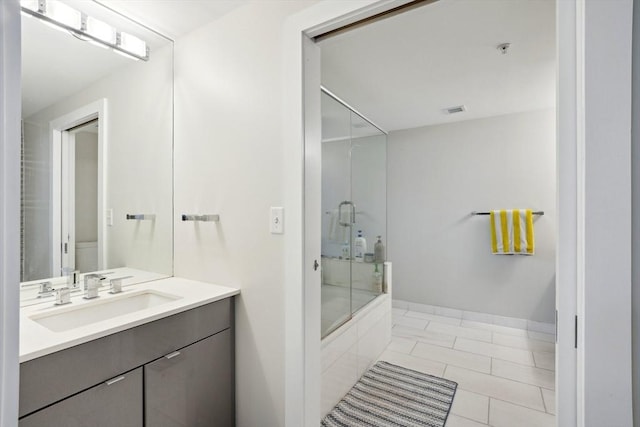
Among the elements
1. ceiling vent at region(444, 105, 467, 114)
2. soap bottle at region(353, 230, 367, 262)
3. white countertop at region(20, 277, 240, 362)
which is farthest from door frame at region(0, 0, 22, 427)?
ceiling vent at region(444, 105, 467, 114)

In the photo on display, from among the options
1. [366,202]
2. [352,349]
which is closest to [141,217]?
[352,349]

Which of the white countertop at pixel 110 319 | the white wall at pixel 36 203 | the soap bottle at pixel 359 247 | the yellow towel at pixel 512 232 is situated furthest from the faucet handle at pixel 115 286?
the yellow towel at pixel 512 232

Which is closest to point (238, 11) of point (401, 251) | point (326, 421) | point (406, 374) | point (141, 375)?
point (141, 375)

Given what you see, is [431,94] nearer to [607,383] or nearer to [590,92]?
[590,92]

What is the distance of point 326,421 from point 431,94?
2620 mm

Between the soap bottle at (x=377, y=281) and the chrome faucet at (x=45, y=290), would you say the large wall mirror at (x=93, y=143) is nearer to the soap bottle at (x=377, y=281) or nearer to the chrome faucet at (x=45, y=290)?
the chrome faucet at (x=45, y=290)

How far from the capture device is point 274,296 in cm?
142

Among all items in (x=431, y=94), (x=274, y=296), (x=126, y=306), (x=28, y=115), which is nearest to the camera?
(x=28, y=115)

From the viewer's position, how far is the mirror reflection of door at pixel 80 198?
4.85 ft

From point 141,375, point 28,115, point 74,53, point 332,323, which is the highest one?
point 74,53

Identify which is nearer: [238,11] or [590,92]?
[590,92]

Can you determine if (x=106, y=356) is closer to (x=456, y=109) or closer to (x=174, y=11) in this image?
(x=174, y=11)

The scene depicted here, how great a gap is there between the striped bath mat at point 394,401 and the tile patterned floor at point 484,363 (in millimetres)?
91

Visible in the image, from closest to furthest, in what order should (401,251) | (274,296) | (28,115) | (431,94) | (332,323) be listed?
(28,115)
(274,296)
(332,323)
(431,94)
(401,251)
